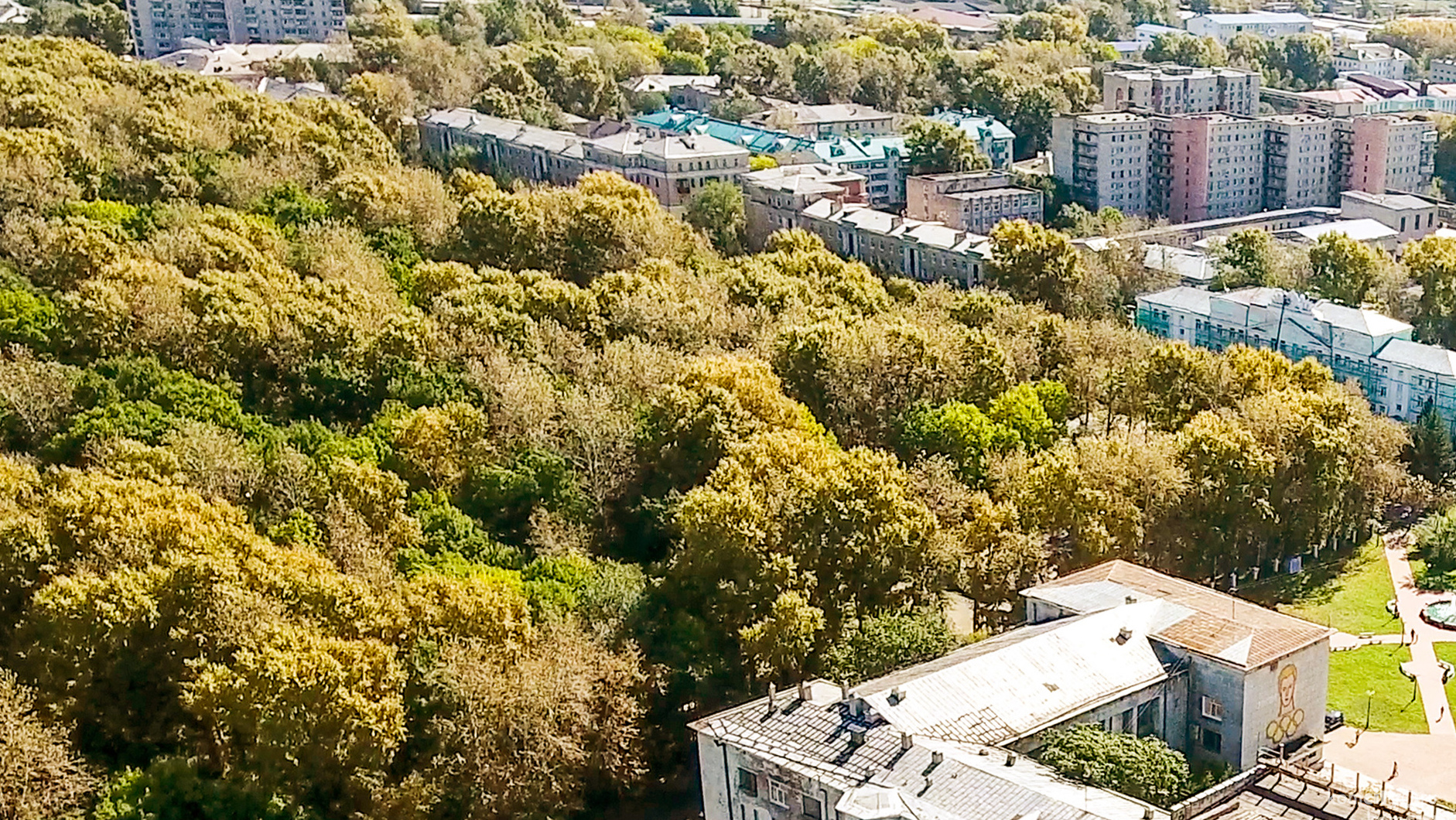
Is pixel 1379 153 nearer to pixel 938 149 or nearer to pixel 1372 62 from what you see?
pixel 938 149

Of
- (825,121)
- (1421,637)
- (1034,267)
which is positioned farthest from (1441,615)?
(825,121)

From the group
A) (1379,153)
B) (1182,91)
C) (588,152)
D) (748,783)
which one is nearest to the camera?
(748,783)

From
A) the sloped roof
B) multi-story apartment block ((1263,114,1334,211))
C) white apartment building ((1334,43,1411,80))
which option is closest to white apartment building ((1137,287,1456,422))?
the sloped roof

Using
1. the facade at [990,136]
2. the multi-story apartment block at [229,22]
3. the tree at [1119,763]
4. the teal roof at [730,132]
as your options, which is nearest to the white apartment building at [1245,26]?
the facade at [990,136]

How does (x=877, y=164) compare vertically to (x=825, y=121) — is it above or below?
below

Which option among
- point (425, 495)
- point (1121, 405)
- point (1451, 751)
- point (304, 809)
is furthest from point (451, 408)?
point (1451, 751)

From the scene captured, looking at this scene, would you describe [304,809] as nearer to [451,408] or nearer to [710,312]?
[451,408]

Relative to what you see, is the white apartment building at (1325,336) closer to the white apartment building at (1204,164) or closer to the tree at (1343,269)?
the tree at (1343,269)
